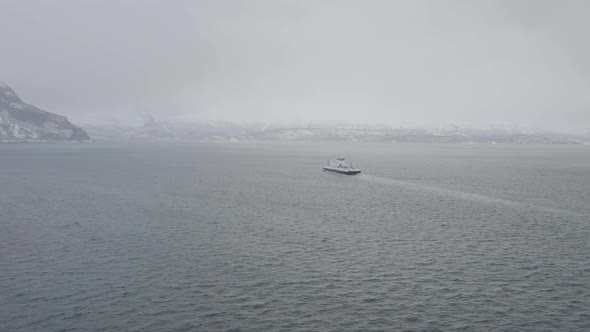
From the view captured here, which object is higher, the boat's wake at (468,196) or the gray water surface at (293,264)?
the boat's wake at (468,196)

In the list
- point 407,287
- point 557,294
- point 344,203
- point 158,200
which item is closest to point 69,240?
point 158,200

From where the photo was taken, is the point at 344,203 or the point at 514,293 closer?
the point at 514,293

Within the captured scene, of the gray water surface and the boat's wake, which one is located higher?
the boat's wake

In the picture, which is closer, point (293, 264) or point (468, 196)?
point (293, 264)

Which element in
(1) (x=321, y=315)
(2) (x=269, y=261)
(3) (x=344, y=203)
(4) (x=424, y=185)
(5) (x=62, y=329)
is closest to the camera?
(5) (x=62, y=329)

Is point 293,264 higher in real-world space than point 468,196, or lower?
lower

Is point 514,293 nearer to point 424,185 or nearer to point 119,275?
point 119,275

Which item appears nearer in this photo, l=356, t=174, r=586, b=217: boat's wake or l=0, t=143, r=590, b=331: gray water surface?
l=0, t=143, r=590, b=331: gray water surface

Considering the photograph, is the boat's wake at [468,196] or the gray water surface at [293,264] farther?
the boat's wake at [468,196]
